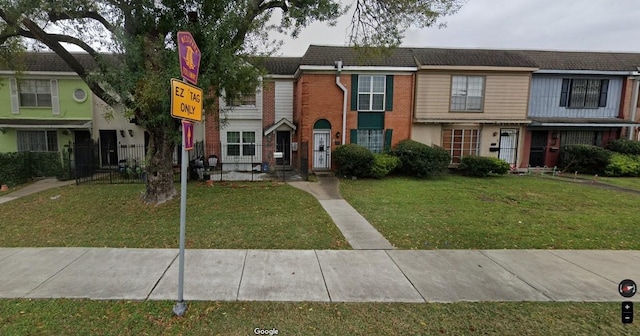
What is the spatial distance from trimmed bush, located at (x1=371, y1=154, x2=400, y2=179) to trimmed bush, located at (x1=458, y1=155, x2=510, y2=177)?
375cm

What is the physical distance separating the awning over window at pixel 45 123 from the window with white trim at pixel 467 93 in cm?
1827

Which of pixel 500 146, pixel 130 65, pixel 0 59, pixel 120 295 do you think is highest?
pixel 0 59

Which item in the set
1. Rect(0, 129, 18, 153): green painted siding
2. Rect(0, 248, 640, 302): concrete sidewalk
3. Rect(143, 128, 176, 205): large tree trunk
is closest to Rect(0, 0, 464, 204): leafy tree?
Rect(143, 128, 176, 205): large tree trunk

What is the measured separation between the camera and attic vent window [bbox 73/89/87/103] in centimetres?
1555

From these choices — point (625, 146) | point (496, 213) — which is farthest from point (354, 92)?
point (625, 146)

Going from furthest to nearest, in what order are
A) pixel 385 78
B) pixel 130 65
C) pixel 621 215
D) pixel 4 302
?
pixel 385 78 → pixel 621 215 → pixel 130 65 → pixel 4 302

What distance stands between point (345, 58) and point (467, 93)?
257 inches

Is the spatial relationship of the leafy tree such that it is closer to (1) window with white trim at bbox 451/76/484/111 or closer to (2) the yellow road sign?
(2) the yellow road sign

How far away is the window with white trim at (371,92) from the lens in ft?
50.0

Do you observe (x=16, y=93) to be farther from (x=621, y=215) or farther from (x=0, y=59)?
(x=621, y=215)

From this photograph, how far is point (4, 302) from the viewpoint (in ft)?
12.0

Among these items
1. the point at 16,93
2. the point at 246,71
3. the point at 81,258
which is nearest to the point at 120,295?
the point at 81,258

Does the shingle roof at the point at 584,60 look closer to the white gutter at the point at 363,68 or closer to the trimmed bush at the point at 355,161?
the white gutter at the point at 363,68

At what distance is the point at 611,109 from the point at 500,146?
701 cm
